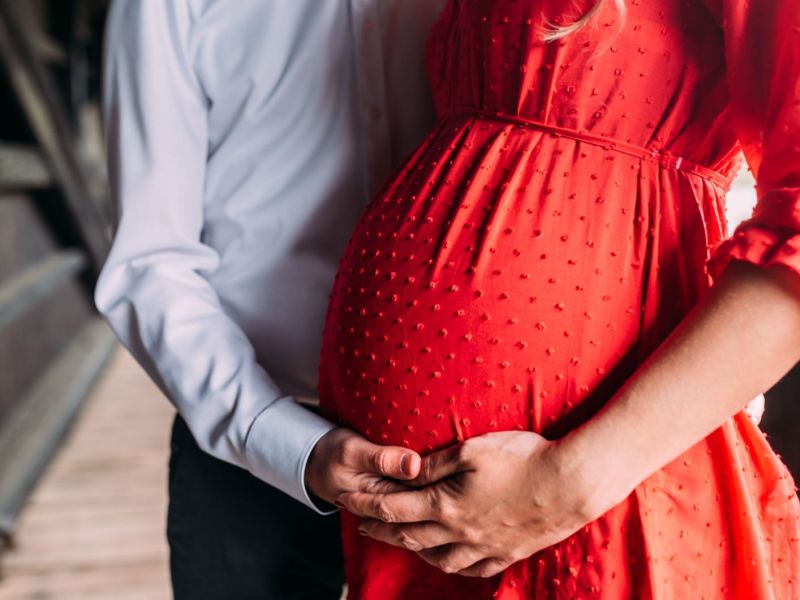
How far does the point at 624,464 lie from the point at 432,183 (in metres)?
0.27

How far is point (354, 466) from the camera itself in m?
0.66

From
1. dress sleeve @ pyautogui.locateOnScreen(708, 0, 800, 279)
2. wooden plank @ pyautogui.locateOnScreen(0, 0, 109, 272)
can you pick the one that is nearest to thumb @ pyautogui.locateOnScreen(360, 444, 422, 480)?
dress sleeve @ pyautogui.locateOnScreen(708, 0, 800, 279)

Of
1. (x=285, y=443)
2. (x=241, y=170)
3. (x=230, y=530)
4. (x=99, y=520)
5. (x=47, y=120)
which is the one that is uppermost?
(x=241, y=170)

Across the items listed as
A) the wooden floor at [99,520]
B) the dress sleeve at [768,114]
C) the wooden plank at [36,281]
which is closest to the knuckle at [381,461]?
the dress sleeve at [768,114]

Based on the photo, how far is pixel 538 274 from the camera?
600 mm

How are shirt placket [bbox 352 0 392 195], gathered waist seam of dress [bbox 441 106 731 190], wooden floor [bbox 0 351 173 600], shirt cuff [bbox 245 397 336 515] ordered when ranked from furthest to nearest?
1. wooden floor [bbox 0 351 173 600]
2. shirt placket [bbox 352 0 392 195]
3. shirt cuff [bbox 245 397 336 515]
4. gathered waist seam of dress [bbox 441 106 731 190]

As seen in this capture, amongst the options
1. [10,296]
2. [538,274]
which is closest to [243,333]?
[538,274]

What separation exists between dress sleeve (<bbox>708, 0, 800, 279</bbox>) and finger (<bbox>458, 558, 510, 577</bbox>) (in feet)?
0.85

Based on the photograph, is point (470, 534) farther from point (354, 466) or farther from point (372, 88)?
point (372, 88)

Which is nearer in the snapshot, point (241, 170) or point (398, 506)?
point (398, 506)

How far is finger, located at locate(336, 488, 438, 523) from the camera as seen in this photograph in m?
0.60

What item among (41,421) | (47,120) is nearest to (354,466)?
(41,421)

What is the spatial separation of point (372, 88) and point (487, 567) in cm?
49

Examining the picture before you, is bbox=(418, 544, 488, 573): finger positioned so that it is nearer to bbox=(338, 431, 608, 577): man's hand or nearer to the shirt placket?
bbox=(338, 431, 608, 577): man's hand
